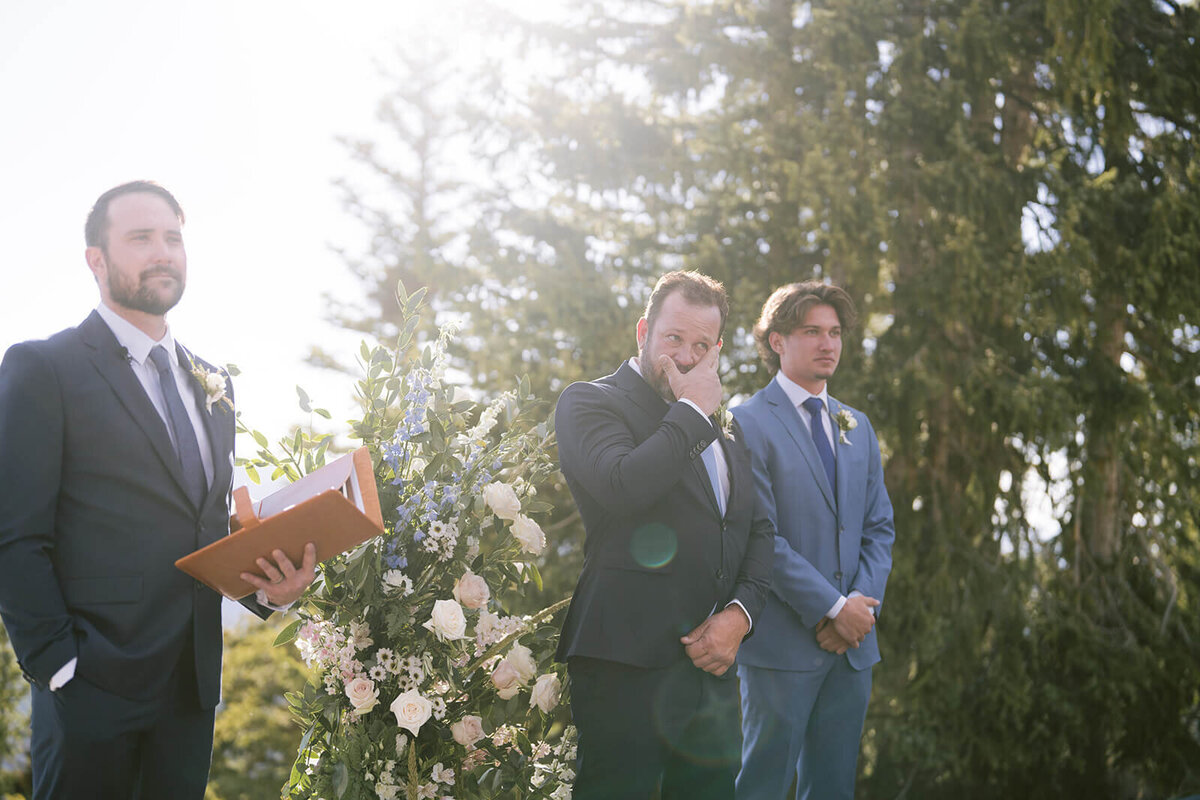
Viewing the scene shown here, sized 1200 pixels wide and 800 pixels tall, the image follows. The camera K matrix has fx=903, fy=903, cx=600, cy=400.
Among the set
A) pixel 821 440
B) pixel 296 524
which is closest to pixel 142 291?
pixel 296 524

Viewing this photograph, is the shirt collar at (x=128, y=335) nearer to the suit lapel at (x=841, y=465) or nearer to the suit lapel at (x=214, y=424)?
the suit lapel at (x=214, y=424)

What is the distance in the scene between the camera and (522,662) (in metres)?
2.40

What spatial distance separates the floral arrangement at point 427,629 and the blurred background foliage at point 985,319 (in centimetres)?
387

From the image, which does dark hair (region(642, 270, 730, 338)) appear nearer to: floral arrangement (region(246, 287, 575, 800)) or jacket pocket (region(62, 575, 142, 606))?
floral arrangement (region(246, 287, 575, 800))

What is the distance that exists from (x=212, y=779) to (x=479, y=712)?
8.98 m

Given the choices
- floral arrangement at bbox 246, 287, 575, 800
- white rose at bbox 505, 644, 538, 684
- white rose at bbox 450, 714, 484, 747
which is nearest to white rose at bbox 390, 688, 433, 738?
floral arrangement at bbox 246, 287, 575, 800

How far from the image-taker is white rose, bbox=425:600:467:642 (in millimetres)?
2264

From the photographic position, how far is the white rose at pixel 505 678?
7.86ft

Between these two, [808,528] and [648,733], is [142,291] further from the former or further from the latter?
[808,528]

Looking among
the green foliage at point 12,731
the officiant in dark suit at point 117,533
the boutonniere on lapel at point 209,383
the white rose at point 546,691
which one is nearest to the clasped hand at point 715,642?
the white rose at point 546,691

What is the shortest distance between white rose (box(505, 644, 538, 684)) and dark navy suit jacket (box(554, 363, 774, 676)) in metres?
0.18

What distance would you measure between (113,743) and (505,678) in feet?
3.04

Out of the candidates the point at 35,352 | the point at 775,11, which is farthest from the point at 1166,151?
the point at 35,352

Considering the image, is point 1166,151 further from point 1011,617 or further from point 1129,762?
point 1129,762
